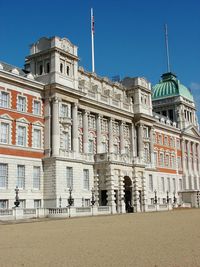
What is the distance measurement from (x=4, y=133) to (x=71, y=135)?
10.2 metres

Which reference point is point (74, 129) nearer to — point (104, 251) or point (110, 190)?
point (110, 190)

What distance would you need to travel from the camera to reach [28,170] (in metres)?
46.6

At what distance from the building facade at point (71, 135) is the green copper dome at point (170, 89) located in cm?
2128

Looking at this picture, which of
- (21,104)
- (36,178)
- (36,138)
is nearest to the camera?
(21,104)

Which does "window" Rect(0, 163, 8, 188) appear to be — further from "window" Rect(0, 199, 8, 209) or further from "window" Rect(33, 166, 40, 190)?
"window" Rect(33, 166, 40, 190)

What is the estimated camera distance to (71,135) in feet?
171

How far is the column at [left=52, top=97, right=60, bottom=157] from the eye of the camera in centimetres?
4841

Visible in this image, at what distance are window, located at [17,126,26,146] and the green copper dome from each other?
53.3m

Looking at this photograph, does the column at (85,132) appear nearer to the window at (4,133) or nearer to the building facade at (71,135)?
the building facade at (71,135)

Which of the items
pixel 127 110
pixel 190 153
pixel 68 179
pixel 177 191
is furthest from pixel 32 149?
pixel 190 153

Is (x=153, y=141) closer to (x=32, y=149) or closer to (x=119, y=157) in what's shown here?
(x=119, y=157)

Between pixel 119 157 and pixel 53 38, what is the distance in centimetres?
1879

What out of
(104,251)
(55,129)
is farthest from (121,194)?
(104,251)

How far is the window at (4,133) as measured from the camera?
44281 mm
